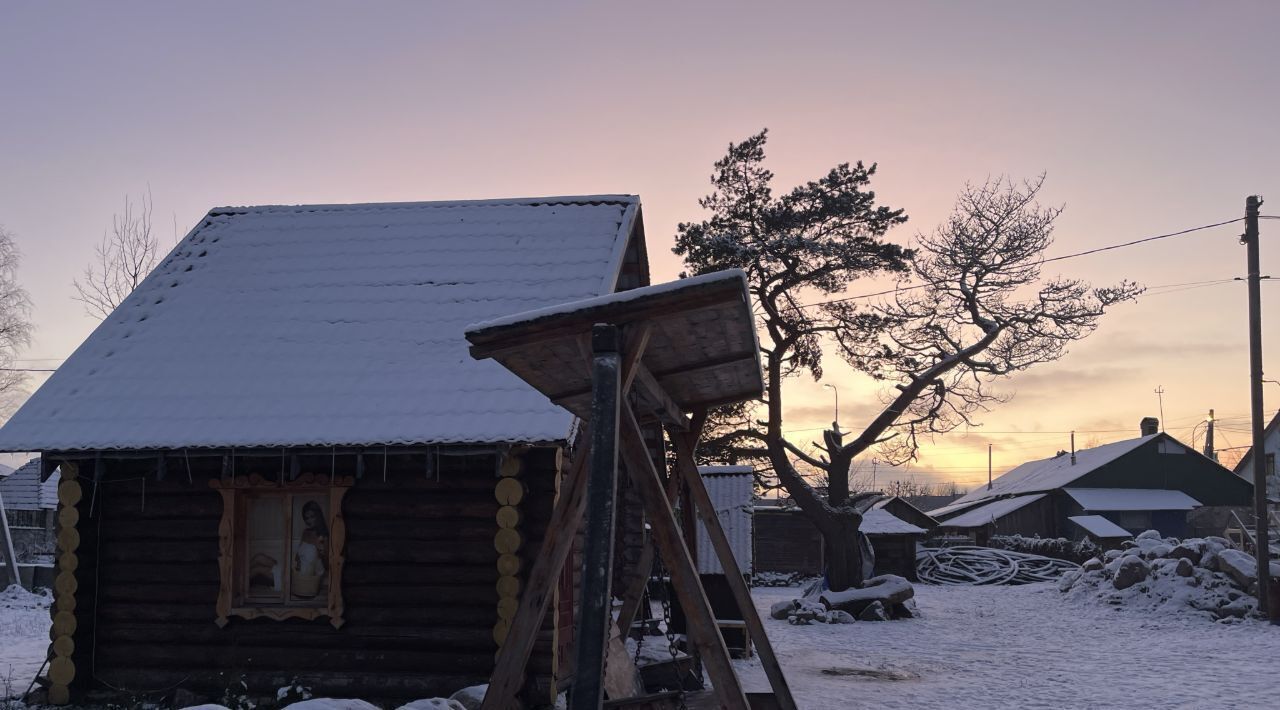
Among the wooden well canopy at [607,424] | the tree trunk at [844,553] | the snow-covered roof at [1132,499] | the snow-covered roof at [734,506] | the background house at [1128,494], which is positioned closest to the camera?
the wooden well canopy at [607,424]

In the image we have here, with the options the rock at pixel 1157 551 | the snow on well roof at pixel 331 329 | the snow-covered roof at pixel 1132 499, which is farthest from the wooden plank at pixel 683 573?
the snow-covered roof at pixel 1132 499

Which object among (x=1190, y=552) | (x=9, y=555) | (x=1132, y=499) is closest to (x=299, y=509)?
(x=9, y=555)

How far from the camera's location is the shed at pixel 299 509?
417 inches

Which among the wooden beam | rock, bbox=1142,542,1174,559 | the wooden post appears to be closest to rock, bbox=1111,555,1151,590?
rock, bbox=1142,542,1174,559

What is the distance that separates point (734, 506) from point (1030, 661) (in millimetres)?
5712

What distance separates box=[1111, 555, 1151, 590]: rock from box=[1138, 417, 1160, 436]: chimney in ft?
92.7

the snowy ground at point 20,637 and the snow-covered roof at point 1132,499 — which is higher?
the snow-covered roof at point 1132,499

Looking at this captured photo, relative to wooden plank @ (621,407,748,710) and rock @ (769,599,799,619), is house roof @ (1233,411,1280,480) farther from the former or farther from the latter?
wooden plank @ (621,407,748,710)

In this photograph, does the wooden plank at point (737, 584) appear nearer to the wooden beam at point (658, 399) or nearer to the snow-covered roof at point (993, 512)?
the wooden beam at point (658, 399)

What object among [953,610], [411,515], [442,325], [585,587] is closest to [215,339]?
[442,325]

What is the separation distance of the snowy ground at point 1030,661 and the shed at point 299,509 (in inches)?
158

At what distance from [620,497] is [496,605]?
2623mm

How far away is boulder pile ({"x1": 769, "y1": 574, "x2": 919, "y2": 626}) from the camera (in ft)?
70.3

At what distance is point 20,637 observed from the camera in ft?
57.9
